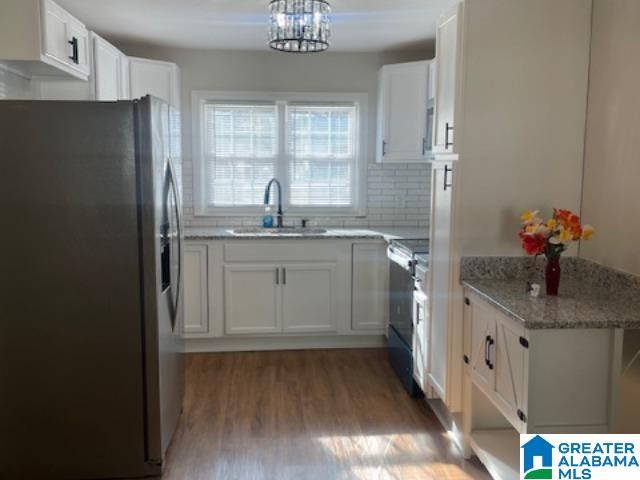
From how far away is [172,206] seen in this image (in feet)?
9.19

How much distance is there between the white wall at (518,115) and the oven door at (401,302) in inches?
33.8

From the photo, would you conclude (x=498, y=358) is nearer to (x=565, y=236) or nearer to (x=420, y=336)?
(x=565, y=236)

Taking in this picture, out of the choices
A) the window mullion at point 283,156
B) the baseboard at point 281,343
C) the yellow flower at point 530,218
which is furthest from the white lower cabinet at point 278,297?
the yellow flower at point 530,218

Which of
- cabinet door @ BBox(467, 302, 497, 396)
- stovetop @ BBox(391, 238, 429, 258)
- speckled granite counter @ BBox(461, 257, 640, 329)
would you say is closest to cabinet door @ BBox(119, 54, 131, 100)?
stovetop @ BBox(391, 238, 429, 258)

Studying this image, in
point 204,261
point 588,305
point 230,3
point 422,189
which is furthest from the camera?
point 422,189

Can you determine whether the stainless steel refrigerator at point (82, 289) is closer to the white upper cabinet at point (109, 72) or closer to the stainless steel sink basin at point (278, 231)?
the white upper cabinet at point (109, 72)

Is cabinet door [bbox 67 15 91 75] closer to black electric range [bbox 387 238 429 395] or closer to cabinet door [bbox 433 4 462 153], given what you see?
cabinet door [bbox 433 4 462 153]

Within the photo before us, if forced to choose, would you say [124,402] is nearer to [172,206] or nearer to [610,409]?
[172,206]

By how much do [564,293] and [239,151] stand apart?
2.97m

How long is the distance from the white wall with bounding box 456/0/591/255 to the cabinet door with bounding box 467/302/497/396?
0.32 meters

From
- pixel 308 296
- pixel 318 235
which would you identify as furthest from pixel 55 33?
pixel 308 296

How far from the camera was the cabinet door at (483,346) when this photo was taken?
240 cm

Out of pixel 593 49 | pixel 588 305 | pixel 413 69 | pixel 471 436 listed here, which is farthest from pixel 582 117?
pixel 413 69

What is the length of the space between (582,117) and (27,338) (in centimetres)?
266
